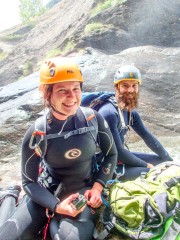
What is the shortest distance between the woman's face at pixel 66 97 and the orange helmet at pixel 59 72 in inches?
3.1

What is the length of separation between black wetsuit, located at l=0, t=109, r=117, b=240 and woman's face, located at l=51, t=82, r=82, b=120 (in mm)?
213

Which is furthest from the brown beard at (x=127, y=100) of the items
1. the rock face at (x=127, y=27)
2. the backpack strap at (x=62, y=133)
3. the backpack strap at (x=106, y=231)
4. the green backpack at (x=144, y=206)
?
the rock face at (x=127, y=27)

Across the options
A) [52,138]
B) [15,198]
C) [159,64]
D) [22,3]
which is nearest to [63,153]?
[52,138]

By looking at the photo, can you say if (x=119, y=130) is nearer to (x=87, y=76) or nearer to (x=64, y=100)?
(x=64, y=100)

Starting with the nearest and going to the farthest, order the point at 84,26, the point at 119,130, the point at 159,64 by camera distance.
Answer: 1. the point at 119,130
2. the point at 159,64
3. the point at 84,26

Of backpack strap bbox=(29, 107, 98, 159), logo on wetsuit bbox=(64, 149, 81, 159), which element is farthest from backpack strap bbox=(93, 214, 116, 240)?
backpack strap bbox=(29, 107, 98, 159)

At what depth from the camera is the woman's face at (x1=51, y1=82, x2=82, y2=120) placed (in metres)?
3.49

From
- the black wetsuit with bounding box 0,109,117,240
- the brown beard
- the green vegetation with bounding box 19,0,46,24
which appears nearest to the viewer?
the black wetsuit with bounding box 0,109,117,240

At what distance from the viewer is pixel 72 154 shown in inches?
145

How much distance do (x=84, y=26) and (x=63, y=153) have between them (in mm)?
18246

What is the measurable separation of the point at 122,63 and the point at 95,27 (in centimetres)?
744

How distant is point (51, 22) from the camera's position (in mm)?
31328

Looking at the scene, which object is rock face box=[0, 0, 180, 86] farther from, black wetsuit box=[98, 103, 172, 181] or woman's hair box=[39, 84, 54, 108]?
woman's hair box=[39, 84, 54, 108]

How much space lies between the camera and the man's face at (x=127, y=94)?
16.8ft
